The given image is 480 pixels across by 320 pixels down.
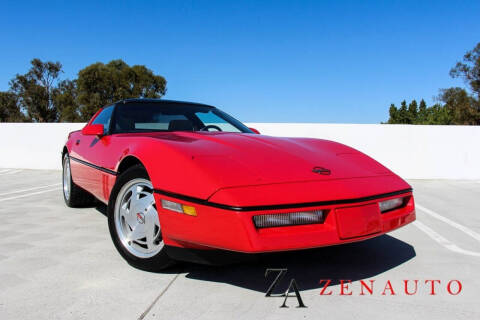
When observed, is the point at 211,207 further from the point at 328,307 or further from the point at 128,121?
the point at 128,121

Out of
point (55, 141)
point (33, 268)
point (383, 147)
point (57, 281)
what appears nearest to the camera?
point (57, 281)

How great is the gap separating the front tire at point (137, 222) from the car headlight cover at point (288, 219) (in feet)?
2.14

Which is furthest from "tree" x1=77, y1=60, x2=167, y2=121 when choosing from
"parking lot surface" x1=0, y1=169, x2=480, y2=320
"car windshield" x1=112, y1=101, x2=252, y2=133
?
"parking lot surface" x1=0, y1=169, x2=480, y2=320

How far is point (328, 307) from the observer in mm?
1671

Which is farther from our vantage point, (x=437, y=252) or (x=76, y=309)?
(x=437, y=252)

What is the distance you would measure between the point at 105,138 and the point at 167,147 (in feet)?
3.88

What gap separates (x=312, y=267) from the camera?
7.22ft

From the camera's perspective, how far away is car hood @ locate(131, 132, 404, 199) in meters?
1.76

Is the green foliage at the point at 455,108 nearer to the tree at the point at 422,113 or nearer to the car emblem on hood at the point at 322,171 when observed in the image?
the tree at the point at 422,113

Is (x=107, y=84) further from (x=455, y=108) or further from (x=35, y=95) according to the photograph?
(x=455, y=108)

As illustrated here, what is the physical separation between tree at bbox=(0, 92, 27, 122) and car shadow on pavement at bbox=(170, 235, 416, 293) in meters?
48.1

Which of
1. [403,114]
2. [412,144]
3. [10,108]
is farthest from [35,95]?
[403,114]

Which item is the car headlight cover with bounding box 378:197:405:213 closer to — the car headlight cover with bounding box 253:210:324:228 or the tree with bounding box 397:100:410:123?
the car headlight cover with bounding box 253:210:324:228

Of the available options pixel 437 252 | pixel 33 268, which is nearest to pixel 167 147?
pixel 33 268
